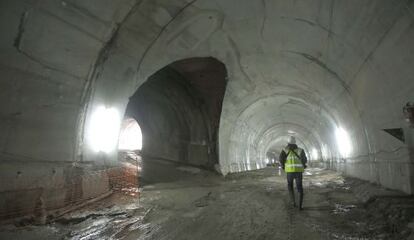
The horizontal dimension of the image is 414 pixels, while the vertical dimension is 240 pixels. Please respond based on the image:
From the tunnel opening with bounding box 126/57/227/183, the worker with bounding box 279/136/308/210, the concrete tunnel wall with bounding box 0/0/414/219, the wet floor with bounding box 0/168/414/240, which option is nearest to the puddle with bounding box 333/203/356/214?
the wet floor with bounding box 0/168/414/240

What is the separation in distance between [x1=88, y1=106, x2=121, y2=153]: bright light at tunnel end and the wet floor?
1.42 metres

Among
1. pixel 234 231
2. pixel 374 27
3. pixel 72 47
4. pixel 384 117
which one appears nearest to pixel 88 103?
pixel 72 47

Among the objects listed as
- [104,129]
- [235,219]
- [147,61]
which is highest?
[147,61]

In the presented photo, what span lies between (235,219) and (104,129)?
165 inches

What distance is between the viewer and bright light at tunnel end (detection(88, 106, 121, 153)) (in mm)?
6906

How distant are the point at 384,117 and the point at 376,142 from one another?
3.84ft

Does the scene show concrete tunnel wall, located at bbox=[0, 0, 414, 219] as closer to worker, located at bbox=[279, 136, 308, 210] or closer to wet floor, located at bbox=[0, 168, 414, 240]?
wet floor, located at bbox=[0, 168, 414, 240]

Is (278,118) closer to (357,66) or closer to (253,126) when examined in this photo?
(253,126)

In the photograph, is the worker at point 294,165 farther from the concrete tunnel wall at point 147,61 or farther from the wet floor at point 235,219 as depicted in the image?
the concrete tunnel wall at point 147,61

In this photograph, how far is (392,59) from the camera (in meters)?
4.71

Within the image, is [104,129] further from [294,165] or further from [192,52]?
[294,165]

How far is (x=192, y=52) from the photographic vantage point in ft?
28.7

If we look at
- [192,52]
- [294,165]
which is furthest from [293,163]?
[192,52]

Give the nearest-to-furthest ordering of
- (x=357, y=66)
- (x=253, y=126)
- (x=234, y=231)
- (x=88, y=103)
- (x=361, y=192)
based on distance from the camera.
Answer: (x=234, y=231) < (x=357, y=66) < (x=88, y=103) < (x=361, y=192) < (x=253, y=126)
